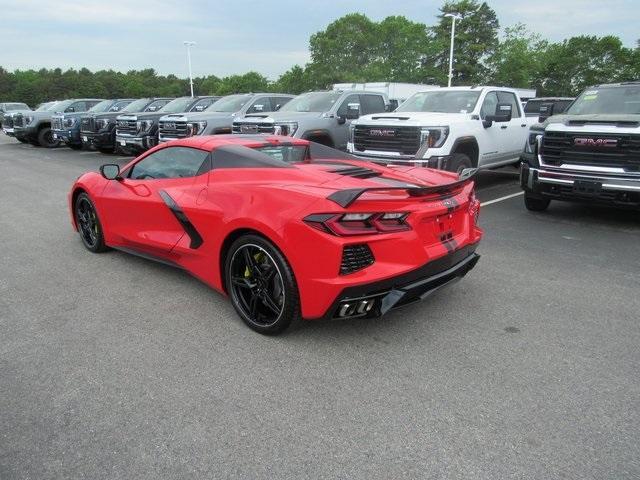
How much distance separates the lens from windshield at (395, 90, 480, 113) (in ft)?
29.3

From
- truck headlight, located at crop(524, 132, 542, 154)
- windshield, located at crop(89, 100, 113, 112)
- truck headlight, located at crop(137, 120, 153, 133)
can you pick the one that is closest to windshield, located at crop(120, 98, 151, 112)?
windshield, located at crop(89, 100, 113, 112)

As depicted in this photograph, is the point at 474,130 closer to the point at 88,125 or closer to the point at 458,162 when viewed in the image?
the point at 458,162

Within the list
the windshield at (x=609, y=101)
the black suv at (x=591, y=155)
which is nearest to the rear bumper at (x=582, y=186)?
the black suv at (x=591, y=155)

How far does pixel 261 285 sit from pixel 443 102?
6.88 m

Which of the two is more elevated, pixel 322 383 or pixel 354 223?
pixel 354 223

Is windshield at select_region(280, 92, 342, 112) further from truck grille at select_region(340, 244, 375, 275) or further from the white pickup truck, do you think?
truck grille at select_region(340, 244, 375, 275)

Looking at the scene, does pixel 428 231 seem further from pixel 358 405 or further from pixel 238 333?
pixel 238 333

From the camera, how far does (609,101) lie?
293 inches

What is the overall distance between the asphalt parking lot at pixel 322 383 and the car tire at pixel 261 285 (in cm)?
14

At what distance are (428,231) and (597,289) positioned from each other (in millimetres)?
2114

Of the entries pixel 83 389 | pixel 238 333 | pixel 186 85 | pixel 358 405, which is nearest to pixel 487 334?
pixel 358 405

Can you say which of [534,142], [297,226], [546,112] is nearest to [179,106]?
[546,112]

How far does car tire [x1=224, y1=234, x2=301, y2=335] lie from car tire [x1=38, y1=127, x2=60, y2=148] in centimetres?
1988

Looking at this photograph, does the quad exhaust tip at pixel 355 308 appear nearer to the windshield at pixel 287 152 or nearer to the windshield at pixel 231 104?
the windshield at pixel 287 152
